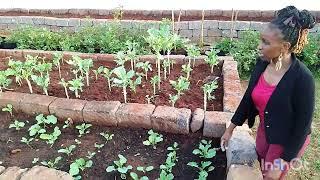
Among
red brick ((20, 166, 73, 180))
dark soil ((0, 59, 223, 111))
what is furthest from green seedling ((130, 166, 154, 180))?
dark soil ((0, 59, 223, 111))

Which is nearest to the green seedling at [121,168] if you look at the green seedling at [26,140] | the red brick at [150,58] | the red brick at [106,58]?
the green seedling at [26,140]

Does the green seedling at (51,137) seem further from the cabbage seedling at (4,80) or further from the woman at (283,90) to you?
the woman at (283,90)

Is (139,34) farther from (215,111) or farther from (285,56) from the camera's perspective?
(285,56)

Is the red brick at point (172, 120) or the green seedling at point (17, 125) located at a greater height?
the red brick at point (172, 120)

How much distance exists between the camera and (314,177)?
10.5ft

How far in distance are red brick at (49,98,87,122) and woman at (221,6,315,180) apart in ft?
5.94

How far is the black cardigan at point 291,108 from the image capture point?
2.07 metres

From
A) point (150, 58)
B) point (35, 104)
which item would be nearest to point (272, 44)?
point (35, 104)

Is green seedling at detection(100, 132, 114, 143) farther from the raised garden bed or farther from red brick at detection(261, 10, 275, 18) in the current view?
red brick at detection(261, 10, 275, 18)

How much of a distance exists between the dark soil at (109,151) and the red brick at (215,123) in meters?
0.08

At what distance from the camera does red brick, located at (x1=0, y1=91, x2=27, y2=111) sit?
3.80 m

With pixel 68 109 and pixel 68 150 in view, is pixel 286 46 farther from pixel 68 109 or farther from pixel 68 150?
pixel 68 109
